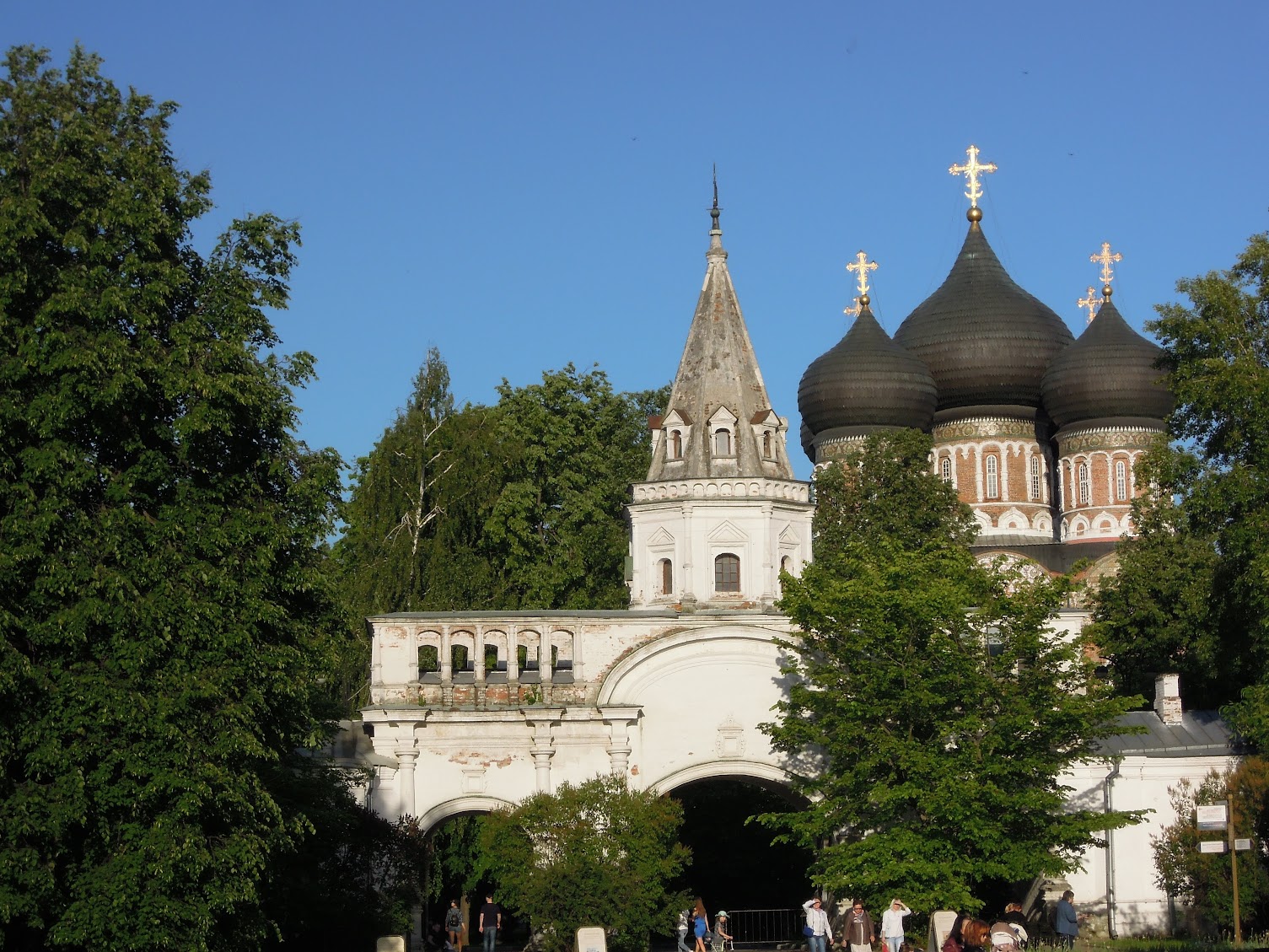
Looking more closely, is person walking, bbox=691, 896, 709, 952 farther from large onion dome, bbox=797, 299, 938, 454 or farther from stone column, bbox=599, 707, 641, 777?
large onion dome, bbox=797, 299, 938, 454

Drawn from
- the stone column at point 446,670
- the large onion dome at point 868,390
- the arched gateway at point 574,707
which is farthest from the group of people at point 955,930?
the large onion dome at point 868,390

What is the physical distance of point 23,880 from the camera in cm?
1969

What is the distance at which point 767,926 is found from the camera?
117 feet

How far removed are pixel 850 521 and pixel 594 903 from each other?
52.3ft

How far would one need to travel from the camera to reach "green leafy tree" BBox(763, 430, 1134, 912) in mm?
28656

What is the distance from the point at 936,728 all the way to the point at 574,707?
646cm

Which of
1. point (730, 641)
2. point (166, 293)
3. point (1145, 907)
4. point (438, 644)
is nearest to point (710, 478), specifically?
point (730, 641)

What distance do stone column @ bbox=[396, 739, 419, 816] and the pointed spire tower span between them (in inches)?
196

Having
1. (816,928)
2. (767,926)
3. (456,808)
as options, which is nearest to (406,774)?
(456,808)

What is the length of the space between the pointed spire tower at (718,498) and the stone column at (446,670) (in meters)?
3.60

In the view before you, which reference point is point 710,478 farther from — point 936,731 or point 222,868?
point 222,868

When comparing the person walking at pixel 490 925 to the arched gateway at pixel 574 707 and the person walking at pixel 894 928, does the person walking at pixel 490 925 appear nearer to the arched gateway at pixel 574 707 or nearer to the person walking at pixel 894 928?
the arched gateway at pixel 574 707

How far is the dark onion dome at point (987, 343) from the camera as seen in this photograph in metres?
53.7

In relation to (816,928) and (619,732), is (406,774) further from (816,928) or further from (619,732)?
(816,928)
